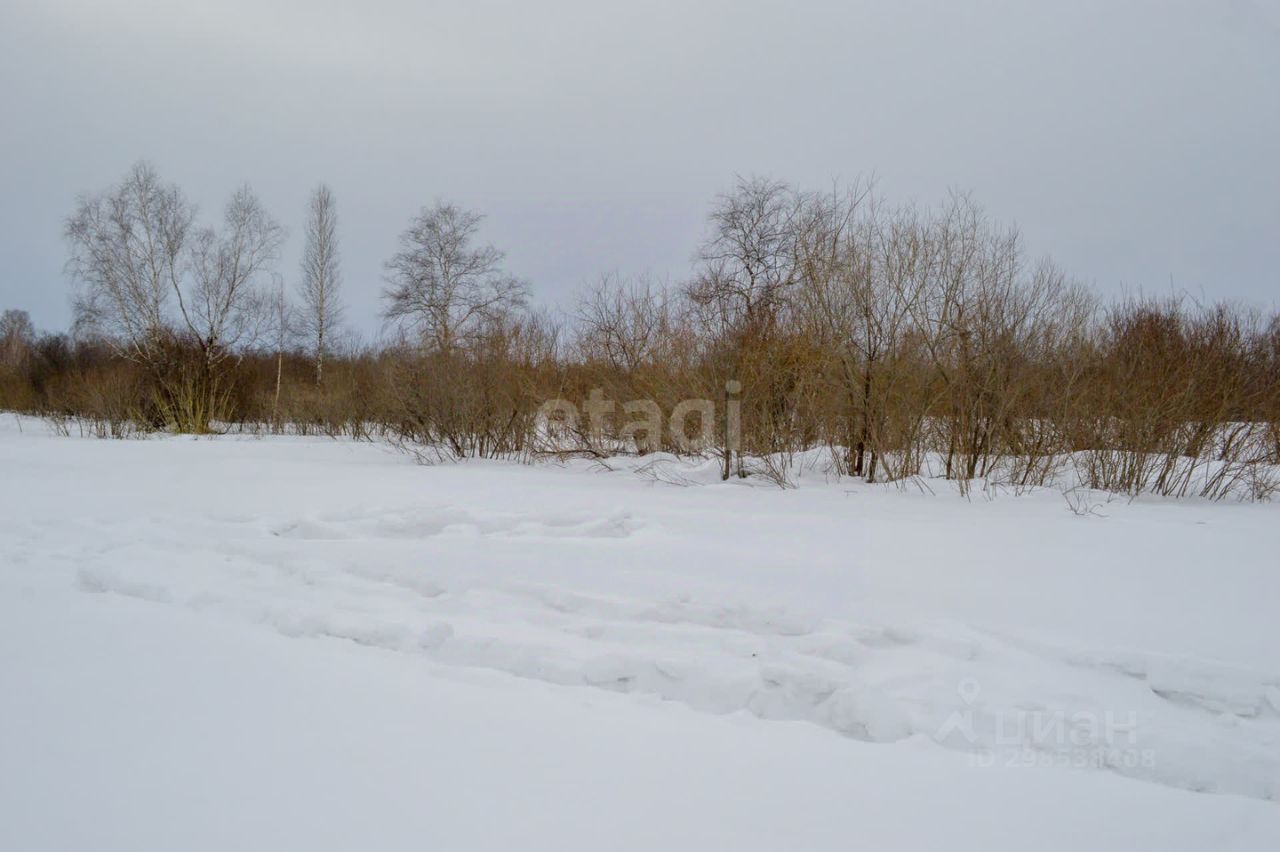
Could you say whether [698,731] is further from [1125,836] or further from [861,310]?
[861,310]

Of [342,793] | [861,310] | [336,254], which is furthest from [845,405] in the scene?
[336,254]

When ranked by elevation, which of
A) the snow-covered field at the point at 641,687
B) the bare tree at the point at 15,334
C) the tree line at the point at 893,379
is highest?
the bare tree at the point at 15,334

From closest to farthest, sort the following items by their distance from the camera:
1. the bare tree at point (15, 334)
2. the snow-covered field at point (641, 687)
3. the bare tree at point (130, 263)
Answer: the snow-covered field at point (641, 687), the bare tree at point (130, 263), the bare tree at point (15, 334)

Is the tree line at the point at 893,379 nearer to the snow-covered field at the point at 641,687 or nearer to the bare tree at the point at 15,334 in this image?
the snow-covered field at the point at 641,687

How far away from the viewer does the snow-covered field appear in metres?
1.96

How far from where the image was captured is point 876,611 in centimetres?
354

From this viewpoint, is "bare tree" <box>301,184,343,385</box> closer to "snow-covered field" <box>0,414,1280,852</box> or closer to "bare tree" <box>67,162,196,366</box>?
"bare tree" <box>67,162,196,366</box>

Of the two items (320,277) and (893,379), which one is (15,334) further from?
(893,379)

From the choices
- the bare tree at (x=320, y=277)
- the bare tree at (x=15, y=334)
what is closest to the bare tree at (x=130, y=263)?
the bare tree at (x=320, y=277)

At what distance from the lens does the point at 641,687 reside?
2.94 meters

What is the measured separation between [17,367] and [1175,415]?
40.6 meters

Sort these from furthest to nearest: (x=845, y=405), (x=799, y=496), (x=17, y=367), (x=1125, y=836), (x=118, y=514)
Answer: (x=17, y=367) → (x=845, y=405) → (x=799, y=496) → (x=118, y=514) → (x=1125, y=836)

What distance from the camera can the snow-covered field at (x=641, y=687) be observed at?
1.96 metres

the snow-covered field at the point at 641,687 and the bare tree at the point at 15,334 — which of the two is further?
the bare tree at the point at 15,334
